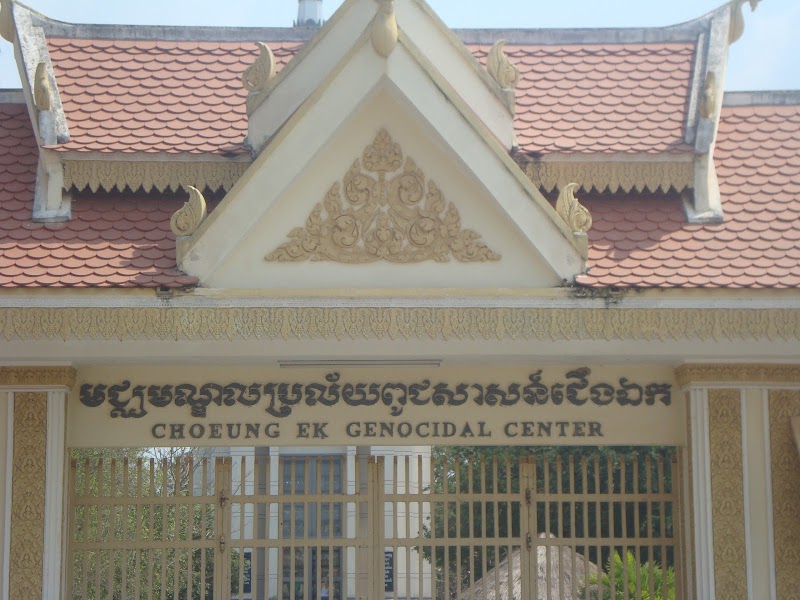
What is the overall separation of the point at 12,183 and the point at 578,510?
6325 mm

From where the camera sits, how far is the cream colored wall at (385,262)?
761cm

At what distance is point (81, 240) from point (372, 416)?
8.03 feet

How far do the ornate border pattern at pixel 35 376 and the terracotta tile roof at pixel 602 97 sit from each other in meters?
3.81

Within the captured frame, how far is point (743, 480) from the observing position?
808 centimetres

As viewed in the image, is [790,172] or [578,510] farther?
[578,510]

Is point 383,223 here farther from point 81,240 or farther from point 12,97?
point 12,97

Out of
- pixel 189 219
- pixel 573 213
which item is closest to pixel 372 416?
pixel 189 219

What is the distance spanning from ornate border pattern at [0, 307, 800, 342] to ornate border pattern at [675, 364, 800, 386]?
0.64 metres

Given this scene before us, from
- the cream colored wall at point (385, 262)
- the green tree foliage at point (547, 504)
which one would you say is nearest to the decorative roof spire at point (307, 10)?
the green tree foliage at point (547, 504)

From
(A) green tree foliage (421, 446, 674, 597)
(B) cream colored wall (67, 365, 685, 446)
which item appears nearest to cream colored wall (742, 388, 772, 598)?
(B) cream colored wall (67, 365, 685, 446)

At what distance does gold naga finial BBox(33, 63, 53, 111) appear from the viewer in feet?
27.2

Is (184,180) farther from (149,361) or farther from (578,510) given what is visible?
(578,510)

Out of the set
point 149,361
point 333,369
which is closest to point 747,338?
point 333,369

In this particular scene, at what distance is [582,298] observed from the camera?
7500 mm
